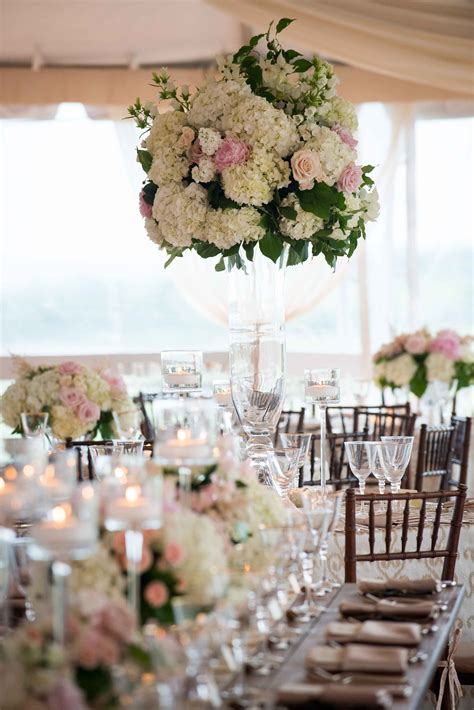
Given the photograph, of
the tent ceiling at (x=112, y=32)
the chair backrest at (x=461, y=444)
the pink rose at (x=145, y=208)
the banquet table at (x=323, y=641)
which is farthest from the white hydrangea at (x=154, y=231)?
the tent ceiling at (x=112, y=32)

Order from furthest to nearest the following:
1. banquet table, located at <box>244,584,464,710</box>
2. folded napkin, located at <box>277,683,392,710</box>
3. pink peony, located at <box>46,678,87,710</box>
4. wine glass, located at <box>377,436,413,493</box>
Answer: wine glass, located at <box>377,436,413,493</box> → banquet table, located at <box>244,584,464,710</box> → folded napkin, located at <box>277,683,392,710</box> → pink peony, located at <box>46,678,87,710</box>

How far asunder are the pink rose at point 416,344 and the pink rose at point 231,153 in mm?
3304

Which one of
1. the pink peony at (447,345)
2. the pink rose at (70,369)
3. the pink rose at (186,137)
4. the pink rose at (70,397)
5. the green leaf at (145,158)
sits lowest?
the pink rose at (70,397)

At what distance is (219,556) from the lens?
6.85ft

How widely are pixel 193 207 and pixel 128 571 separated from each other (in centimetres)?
146

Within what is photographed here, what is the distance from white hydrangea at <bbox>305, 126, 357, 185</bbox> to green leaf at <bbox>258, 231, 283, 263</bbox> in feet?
0.71

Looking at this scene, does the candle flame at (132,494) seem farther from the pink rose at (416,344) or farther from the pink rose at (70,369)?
the pink rose at (416,344)

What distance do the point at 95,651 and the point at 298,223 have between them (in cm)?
170

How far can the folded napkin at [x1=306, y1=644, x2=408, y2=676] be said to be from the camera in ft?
6.84

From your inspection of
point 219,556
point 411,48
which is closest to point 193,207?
point 219,556

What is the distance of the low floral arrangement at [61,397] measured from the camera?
4527 millimetres

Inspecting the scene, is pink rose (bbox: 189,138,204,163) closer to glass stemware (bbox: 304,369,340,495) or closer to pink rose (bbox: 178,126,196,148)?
pink rose (bbox: 178,126,196,148)

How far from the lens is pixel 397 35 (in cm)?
613

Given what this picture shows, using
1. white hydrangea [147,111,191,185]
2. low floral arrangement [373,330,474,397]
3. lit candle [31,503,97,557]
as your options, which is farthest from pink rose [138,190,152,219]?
low floral arrangement [373,330,474,397]
